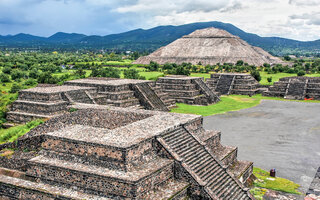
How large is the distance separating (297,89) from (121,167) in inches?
1496

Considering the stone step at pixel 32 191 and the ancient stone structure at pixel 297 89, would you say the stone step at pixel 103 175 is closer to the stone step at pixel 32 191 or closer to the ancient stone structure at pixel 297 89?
the stone step at pixel 32 191

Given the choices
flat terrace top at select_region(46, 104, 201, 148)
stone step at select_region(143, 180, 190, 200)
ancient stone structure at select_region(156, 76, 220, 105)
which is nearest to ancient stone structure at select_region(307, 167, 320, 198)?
stone step at select_region(143, 180, 190, 200)

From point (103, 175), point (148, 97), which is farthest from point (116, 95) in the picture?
point (103, 175)

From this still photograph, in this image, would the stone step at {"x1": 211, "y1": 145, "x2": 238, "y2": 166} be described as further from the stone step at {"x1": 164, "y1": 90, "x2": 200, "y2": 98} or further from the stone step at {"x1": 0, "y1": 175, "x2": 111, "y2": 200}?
the stone step at {"x1": 164, "y1": 90, "x2": 200, "y2": 98}

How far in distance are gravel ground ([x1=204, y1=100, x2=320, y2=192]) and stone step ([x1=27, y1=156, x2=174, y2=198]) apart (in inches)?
278

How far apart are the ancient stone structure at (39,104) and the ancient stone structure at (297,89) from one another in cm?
3005

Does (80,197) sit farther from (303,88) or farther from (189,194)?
(303,88)

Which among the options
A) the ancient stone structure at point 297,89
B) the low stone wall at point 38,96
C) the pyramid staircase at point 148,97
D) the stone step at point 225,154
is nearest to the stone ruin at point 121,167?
the stone step at point 225,154

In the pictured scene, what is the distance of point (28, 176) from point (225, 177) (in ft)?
26.5

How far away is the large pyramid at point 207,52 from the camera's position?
3465 inches

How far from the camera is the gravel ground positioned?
16391 millimetres

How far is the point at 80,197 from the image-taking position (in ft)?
34.8

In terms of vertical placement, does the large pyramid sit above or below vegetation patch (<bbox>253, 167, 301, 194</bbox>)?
above

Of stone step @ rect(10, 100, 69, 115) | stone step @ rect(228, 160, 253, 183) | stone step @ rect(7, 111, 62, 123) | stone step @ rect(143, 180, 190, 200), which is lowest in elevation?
stone step @ rect(228, 160, 253, 183)
